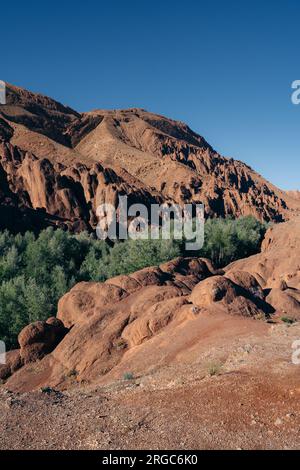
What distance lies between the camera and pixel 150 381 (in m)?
14.6

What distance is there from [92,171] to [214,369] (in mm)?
75728

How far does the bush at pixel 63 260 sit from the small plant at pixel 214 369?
19755 mm

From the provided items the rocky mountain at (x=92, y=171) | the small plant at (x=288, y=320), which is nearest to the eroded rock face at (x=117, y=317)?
the small plant at (x=288, y=320)

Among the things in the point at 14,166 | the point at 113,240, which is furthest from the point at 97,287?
the point at 14,166

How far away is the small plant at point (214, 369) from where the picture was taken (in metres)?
13.4

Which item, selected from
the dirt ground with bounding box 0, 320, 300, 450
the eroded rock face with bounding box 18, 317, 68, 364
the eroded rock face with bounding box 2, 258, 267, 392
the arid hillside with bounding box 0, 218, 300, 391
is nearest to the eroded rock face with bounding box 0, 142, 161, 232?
the eroded rock face with bounding box 2, 258, 267, 392

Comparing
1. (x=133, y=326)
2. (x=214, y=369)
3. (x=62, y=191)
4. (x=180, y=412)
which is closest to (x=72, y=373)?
(x=133, y=326)

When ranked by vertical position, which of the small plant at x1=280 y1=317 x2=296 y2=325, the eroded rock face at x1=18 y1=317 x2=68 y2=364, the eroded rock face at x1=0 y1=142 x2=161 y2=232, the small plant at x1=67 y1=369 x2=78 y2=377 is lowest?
the small plant at x1=67 y1=369 x2=78 y2=377

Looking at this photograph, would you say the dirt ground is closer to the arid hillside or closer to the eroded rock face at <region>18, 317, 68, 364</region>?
the arid hillside

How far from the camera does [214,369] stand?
13.5 metres

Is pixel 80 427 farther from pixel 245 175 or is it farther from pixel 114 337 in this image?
pixel 245 175

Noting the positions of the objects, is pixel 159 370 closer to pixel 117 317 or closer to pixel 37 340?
pixel 117 317

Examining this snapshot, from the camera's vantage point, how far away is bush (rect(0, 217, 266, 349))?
3186 cm

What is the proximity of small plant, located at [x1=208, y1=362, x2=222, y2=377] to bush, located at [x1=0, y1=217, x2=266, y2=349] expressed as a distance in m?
19.8
